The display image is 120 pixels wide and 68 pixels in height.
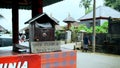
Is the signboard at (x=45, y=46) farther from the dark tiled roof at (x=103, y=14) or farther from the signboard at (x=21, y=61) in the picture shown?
the dark tiled roof at (x=103, y=14)

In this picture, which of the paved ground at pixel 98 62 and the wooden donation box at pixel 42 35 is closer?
the wooden donation box at pixel 42 35

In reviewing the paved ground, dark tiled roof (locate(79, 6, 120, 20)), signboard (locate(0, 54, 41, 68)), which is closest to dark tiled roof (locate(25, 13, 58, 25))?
signboard (locate(0, 54, 41, 68))

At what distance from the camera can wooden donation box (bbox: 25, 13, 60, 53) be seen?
24.1 ft

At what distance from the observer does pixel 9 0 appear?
987 centimetres

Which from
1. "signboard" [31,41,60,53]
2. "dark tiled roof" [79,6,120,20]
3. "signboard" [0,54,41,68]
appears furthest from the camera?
"dark tiled roof" [79,6,120,20]

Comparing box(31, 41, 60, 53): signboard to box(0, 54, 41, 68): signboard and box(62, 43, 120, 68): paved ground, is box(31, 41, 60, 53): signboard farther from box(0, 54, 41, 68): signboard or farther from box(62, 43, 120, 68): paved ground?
box(62, 43, 120, 68): paved ground

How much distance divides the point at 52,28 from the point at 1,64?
65.4 inches

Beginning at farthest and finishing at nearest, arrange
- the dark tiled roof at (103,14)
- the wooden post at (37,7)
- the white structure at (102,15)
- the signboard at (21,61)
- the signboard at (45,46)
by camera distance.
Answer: the dark tiled roof at (103,14)
the white structure at (102,15)
the wooden post at (37,7)
the signboard at (45,46)
the signboard at (21,61)

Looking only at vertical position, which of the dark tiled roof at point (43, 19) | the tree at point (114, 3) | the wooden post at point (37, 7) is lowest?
the dark tiled roof at point (43, 19)

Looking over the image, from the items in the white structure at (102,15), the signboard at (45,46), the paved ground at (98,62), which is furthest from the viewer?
the white structure at (102,15)

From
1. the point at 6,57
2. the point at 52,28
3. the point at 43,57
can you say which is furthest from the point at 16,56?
the point at 52,28

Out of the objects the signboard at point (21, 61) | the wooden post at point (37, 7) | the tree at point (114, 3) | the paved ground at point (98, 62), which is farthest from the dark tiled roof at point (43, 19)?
the tree at point (114, 3)

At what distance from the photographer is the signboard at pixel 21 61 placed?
6865mm

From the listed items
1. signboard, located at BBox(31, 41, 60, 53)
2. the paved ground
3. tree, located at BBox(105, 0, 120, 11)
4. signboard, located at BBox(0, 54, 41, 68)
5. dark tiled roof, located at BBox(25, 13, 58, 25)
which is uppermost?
tree, located at BBox(105, 0, 120, 11)
